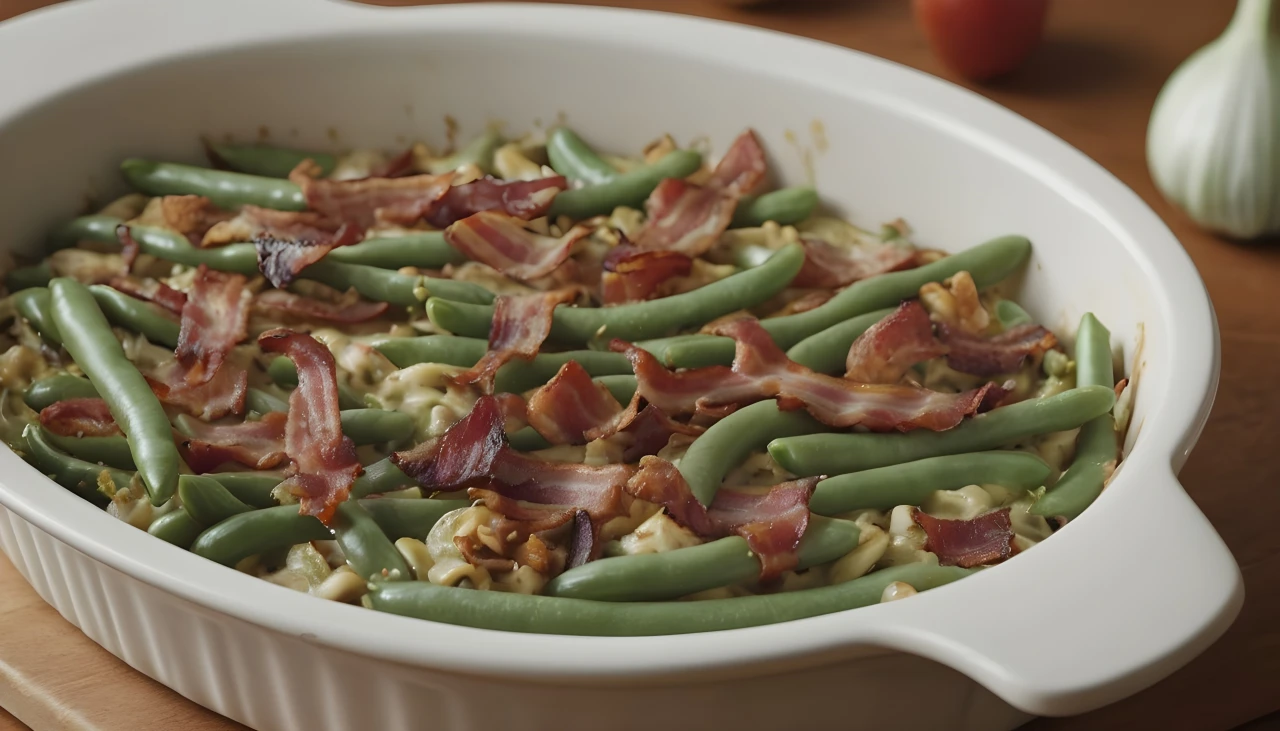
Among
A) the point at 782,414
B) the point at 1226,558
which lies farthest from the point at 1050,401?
the point at 1226,558

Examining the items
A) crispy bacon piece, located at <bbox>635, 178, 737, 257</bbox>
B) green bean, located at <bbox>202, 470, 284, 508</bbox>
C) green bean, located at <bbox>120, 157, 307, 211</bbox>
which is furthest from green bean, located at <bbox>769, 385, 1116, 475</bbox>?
green bean, located at <bbox>120, 157, 307, 211</bbox>

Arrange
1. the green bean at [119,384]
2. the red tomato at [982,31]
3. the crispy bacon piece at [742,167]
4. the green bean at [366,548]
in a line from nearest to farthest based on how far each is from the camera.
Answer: the green bean at [366,548], the green bean at [119,384], the crispy bacon piece at [742,167], the red tomato at [982,31]

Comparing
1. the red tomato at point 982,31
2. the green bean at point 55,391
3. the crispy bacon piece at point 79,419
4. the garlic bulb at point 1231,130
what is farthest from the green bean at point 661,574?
the red tomato at point 982,31

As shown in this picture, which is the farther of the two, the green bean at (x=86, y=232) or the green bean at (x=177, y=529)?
the green bean at (x=86, y=232)

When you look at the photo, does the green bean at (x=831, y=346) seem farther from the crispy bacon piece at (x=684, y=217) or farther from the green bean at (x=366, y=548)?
the green bean at (x=366, y=548)

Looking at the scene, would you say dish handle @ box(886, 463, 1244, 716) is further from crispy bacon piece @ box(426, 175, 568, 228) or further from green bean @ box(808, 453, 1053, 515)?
crispy bacon piece @ box(426, 175, 568, 228)

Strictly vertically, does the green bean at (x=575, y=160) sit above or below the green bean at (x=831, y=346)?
above
